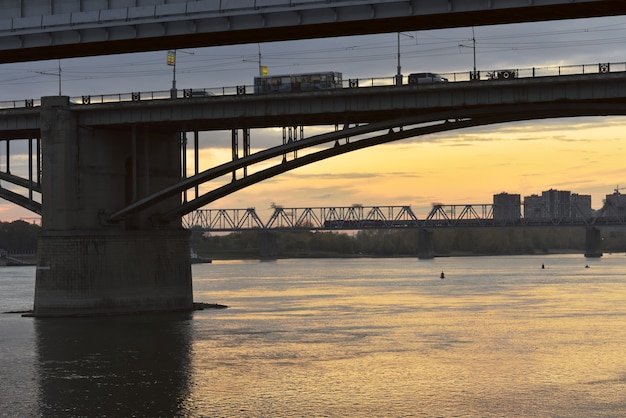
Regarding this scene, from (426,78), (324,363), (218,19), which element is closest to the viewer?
(324,363)

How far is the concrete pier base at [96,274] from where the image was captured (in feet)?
222

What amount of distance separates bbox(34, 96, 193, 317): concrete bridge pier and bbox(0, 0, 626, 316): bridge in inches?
3.4

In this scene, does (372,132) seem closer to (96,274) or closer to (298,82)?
(298,82)

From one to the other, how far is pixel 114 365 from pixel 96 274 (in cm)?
1932

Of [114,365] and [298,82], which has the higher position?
[298,82]

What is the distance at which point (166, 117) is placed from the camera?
69.2 metres

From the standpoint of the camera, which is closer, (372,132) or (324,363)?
(324,363)

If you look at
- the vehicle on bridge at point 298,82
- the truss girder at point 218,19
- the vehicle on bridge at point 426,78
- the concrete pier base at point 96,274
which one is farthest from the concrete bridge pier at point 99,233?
the vehicle on bridge at point 426,78

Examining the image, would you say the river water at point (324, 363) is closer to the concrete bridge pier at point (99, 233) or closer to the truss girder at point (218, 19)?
the concrete bridge pier at point (99, 233)

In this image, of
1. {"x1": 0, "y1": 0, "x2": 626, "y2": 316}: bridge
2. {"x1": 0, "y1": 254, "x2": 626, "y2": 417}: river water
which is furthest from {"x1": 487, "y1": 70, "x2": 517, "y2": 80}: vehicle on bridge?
{"x1": 0, "y1": 254, "x2": 626, "y2": 417}: river water

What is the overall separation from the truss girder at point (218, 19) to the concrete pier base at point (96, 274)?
11862 mm

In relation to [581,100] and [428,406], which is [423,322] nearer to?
[581,100]

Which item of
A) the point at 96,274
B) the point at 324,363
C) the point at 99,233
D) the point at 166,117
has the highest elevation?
the point at 166,117

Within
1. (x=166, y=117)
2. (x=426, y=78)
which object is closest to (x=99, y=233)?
(x=166, y=117)
